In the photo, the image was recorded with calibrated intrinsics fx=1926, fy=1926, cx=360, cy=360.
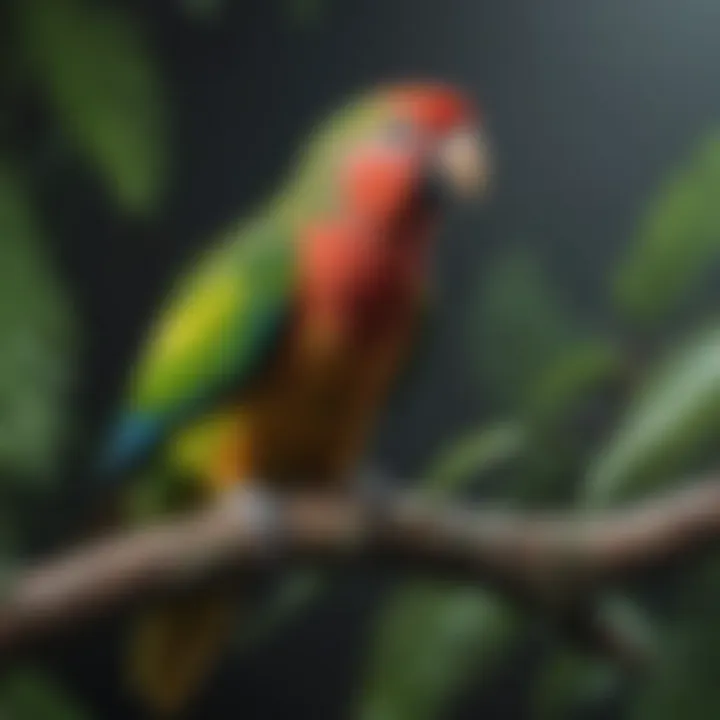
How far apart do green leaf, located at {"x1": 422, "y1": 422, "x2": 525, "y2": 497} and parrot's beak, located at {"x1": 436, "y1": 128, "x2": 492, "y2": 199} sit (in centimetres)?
15

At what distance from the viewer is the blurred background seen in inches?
44.1

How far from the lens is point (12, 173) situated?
1.17m

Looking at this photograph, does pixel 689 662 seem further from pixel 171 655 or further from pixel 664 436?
pixel 171 655

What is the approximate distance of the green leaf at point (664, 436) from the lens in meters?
1.09

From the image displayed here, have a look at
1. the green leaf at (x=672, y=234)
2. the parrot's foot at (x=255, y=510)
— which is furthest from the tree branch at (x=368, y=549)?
the green leaf at (x=672, y=234)

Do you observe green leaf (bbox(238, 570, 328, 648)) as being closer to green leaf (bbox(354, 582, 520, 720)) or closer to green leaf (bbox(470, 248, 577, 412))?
green leaf (bbox(354, 582, 520, 720))

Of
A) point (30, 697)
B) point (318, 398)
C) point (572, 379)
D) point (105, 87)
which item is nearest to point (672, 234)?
point (572, 379)

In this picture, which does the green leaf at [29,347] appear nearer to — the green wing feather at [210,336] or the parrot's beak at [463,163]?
the green wing feather at [210,336]

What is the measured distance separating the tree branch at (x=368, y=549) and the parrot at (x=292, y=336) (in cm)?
2

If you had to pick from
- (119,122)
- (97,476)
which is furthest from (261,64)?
(97,476)

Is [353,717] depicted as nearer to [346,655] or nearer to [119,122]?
[346,655]

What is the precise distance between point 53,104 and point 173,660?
348mm

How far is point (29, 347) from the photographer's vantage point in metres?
1.16

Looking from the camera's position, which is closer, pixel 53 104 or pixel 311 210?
pixel 311 210
